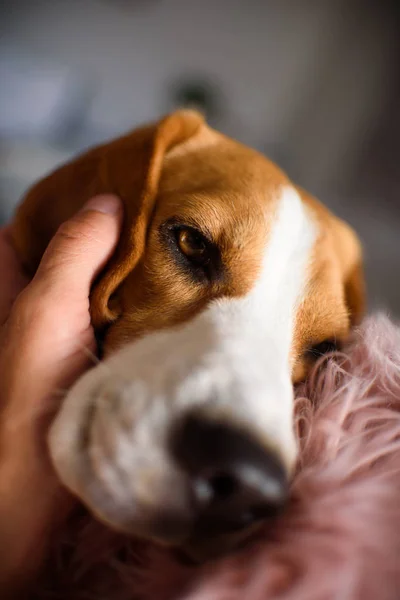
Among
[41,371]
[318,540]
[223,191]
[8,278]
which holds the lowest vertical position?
[8,278]

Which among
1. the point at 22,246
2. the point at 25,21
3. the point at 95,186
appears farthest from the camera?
the point at 25,21

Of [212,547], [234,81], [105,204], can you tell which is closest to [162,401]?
[212,547]

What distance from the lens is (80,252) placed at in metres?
0.80

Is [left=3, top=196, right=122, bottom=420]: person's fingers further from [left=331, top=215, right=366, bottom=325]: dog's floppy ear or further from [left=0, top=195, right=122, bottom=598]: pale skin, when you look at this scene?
[left=331, top=215, right=366, bottom=325]: dog's floppy ear

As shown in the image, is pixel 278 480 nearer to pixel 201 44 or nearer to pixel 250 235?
pixel 250 235

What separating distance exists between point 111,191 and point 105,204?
0.23ft

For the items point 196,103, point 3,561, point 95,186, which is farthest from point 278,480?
point 196,103

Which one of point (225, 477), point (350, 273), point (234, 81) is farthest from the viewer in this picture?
point (234, 81)

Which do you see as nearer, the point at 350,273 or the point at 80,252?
the point at 80,252

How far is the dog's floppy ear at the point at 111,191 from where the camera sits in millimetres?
841

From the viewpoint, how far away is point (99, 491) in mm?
558

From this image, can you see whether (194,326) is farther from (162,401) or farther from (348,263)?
(348,263)

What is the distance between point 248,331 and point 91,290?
29cm

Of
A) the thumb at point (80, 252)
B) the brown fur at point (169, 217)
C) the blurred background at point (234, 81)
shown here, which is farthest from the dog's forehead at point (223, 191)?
the blurred background at point (234, 81)
